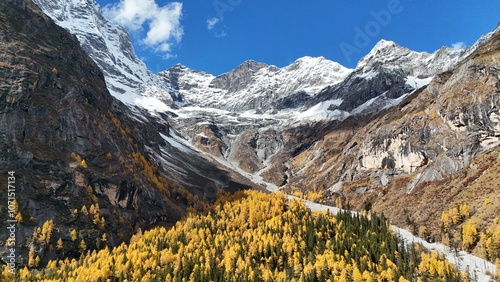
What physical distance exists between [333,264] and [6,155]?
153m

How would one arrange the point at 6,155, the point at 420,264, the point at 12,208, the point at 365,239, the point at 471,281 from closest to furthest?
1. the point at 471,281
2. the point at 420,264
3. the point at 12,208
4. the point at 365,239
5. the point at 6,155

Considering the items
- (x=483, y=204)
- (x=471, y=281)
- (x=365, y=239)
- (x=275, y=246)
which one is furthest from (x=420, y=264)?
(x=275, y=246)

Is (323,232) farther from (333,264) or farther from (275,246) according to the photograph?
(333,264)

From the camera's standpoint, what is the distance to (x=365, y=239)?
173 meters

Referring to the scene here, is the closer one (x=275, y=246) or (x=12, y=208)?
(x=12, y=208)

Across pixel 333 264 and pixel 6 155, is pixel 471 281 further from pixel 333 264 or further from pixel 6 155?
pixel 6 155

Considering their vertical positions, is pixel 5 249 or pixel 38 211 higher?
pixel 38 211

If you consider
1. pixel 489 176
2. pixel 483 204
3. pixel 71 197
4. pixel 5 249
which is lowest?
pixel 5 249

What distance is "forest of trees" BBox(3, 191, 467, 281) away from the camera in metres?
146

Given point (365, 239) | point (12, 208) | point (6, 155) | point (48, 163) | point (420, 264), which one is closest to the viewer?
point (420, 264)

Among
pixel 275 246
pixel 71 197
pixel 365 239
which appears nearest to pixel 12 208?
pixel 71 197

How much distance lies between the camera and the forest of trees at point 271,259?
145500 mm

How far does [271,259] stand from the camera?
174 m

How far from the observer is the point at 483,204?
6521 inches
